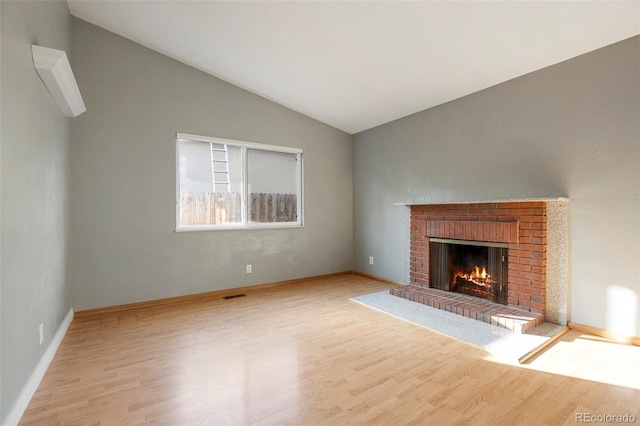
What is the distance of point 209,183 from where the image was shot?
415 centimetres

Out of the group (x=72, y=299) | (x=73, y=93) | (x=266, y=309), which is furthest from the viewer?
(x=266, y=309)

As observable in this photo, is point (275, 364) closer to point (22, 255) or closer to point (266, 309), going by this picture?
point (266, 309)

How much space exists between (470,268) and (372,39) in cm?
286

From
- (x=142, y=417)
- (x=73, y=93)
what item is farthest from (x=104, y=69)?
(x=142, y=417)

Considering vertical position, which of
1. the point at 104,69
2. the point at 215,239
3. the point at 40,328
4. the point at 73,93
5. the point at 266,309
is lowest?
the point at 266,309

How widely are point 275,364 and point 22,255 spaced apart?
175 centimetres

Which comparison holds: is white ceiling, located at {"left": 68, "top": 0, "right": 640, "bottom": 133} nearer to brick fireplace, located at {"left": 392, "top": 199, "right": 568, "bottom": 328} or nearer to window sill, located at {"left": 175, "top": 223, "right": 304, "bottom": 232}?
brick fireplace, located at {"left": 392, "top": 199, "right": 568, "bottom": 328}

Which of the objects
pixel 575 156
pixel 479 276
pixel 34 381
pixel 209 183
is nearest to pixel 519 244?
pixel 479 276

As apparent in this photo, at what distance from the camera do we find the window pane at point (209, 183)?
3965mm

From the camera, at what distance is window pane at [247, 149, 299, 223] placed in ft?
14.8

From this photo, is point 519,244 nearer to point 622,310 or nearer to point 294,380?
point 622,310

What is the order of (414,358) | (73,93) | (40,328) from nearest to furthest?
(40,328)
(414,358)
(73,93)

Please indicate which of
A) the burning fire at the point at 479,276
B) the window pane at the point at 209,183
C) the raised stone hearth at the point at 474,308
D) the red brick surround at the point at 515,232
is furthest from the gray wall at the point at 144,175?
the burning fire at the point at 479,276

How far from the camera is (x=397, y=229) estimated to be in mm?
4551
